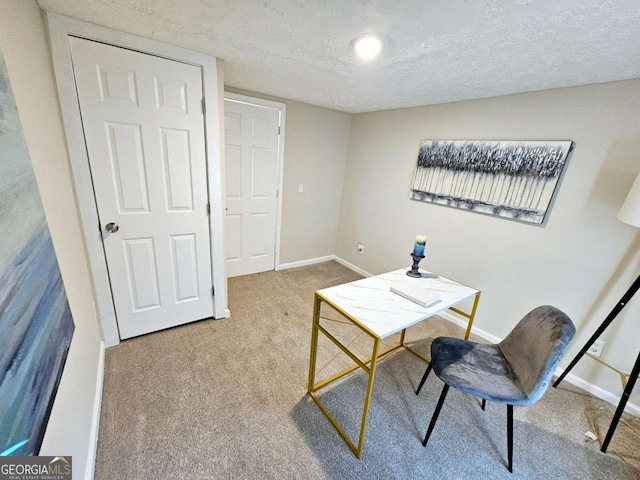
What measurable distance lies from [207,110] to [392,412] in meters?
2.41

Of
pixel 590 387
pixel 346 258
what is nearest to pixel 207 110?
pixel 346 258

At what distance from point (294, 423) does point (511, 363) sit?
1.28 metres

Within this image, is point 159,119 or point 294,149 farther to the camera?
point 294,149

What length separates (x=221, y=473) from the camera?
1.25 m

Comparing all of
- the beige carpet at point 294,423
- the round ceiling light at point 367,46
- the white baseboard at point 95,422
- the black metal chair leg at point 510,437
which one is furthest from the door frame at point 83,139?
the black metal chair leg at point 510,437

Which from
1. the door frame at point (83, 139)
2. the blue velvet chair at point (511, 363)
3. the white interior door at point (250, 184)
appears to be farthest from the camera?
the white interior door at point (250, 184)

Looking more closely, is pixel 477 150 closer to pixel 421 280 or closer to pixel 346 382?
pixel 421 280

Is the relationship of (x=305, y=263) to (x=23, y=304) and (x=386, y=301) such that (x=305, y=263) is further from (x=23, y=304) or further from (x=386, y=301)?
(x=23, y=304)

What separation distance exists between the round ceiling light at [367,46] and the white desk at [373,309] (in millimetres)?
1378

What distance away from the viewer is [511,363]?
1.44 metres

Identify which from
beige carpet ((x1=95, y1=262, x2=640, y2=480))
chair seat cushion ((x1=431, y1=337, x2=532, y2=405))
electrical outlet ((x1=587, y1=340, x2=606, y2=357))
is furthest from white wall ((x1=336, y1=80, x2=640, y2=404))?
chair seat cushion ((x1=431, y1=337, x2=532, y2=405))

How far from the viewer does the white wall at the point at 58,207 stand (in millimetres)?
929

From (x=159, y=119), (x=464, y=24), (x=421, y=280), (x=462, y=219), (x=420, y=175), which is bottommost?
(x=421, y=280)

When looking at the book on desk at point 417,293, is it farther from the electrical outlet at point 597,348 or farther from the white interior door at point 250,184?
the white interior door at point 250,184
